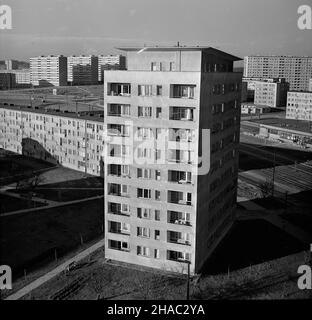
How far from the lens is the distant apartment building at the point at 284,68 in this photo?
469 feet

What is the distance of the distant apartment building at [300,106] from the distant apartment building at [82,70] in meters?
66.1

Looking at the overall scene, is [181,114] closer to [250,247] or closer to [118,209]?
[118,209]

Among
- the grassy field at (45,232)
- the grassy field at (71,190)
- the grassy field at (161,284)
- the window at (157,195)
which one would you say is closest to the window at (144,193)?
the window at (157,195)

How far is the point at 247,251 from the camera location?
26766mm

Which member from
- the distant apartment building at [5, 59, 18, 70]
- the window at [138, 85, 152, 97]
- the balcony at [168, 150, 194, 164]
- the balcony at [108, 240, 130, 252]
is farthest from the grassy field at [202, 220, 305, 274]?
the distant apartment building at [5, 59, 18, 70]

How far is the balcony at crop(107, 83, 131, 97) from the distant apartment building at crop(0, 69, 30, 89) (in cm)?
9810

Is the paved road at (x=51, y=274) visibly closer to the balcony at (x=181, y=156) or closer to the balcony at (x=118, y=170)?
the balcony at (x=118, y=170)

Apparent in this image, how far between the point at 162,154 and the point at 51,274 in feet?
28.0

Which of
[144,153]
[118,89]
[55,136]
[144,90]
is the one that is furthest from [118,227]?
[55,136]

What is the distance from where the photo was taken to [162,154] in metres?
23.0

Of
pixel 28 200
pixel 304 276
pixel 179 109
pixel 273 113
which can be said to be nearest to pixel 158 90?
pixel 179 109

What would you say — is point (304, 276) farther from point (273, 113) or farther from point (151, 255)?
point (273, 113)

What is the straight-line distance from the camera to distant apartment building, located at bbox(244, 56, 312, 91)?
14288 cm

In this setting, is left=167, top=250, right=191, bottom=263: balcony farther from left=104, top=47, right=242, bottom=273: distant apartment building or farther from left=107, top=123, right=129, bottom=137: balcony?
left=107, top=123, right=129, bottom=137: balcony
